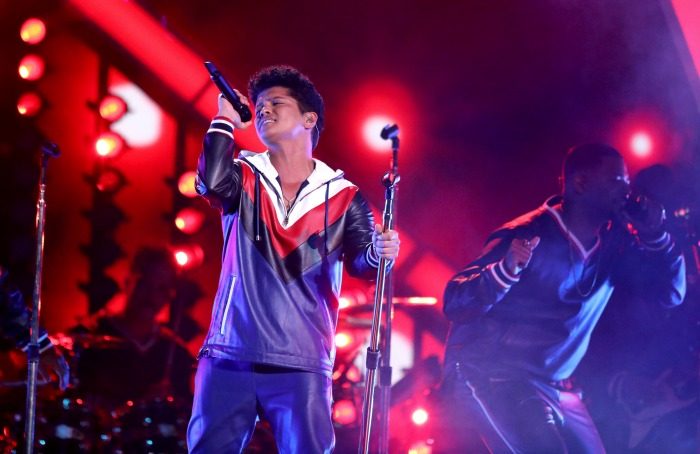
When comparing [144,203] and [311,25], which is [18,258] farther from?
[311,25]

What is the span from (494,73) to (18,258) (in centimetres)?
469

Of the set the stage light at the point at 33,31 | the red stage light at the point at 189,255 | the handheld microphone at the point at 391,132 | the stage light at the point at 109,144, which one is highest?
the stage light at the point at 33,31

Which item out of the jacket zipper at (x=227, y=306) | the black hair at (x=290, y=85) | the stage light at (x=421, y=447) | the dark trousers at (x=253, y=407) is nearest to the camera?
the dark trousers at (x=253, y=407)

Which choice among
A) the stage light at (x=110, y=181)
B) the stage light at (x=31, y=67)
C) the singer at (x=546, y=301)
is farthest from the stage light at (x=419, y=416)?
the stage light at (x=31, y=67)

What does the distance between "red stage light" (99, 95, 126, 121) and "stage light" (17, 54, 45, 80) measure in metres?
0.62

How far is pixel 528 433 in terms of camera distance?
4.30 meters

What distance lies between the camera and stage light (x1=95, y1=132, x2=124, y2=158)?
719cm

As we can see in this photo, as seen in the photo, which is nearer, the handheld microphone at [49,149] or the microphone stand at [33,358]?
the microphone stand at [33,358]

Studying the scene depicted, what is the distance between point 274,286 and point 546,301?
2.34 metres

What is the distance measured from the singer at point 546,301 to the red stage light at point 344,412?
1.20 metres

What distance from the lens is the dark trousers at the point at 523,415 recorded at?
14.1 feet

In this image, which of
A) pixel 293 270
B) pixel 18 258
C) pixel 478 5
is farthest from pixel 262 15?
pixel 293 270

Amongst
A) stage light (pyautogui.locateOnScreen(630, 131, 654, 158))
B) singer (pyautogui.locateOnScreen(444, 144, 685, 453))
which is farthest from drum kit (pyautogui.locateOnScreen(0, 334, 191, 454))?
stage light (pyautogui.locateOnScreen(630, 131, 654, 158))

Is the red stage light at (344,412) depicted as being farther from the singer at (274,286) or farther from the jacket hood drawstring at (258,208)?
the jacket hood drawstring at (258,208)
